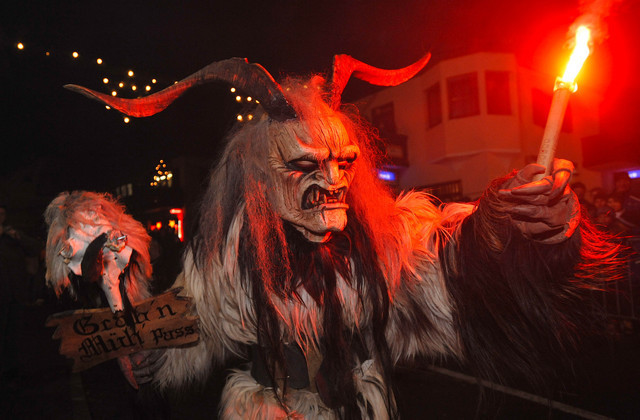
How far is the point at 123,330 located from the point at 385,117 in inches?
622

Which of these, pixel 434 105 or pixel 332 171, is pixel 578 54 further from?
pixel 434 105

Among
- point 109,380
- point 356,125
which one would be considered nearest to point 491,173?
point 109,380

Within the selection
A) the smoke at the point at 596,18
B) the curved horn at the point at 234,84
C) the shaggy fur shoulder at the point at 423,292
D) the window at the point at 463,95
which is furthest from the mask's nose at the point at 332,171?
the window at the point at 463,95

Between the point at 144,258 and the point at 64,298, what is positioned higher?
the point at 144,258

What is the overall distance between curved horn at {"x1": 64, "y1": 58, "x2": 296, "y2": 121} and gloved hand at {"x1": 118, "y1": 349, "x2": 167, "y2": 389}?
1.00 meters

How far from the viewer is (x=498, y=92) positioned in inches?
537

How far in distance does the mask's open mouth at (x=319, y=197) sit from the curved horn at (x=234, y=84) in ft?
0.92

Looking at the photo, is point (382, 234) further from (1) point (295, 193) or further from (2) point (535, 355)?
(2) point (535, 355)

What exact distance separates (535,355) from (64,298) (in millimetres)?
1906

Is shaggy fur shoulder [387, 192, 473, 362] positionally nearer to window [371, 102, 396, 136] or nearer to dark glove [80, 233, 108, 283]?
dark glove [80, 233, 108, 283]

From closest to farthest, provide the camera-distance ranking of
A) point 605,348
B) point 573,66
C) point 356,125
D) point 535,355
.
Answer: point 573,66, point 535,355, point 356,125, point 605,348

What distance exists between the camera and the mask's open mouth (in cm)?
146

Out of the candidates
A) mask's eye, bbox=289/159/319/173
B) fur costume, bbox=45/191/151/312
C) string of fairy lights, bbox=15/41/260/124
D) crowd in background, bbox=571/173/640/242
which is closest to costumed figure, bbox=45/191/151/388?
fur costume, bbox=45/191/151/312

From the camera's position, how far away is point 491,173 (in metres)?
13.4
